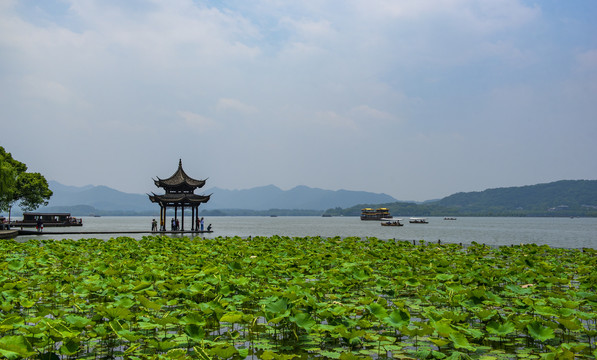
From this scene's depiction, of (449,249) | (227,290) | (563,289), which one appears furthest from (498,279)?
(449,249)

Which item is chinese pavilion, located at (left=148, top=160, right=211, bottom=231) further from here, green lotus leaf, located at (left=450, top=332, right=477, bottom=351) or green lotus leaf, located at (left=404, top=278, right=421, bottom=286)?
green lotus leaf, located at (left=450, top=332, right=477, bottom=351)

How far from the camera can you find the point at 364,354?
18.3ft

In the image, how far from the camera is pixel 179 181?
40844mm

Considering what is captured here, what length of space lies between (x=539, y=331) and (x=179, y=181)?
3839 cm

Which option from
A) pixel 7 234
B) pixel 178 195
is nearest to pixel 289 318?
pixel 7 234

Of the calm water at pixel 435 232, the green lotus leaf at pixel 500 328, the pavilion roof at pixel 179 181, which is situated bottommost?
the calm water at pixel 435 232

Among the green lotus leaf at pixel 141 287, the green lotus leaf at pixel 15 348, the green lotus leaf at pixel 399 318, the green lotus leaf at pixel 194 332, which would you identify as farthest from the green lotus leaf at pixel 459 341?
the green lotus leaf at pixel 141 287

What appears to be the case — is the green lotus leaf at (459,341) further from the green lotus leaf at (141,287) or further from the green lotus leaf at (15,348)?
the green lotus leaf at (141,287)

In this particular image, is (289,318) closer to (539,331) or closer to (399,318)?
(399,318)

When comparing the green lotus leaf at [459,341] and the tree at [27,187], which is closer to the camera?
the green lotus leaf at [459,341]

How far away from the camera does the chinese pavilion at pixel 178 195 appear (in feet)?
129

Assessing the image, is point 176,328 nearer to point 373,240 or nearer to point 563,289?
point 563,289

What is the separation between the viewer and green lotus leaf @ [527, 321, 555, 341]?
5.21m

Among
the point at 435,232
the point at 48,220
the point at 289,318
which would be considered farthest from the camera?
the point at 48,220
